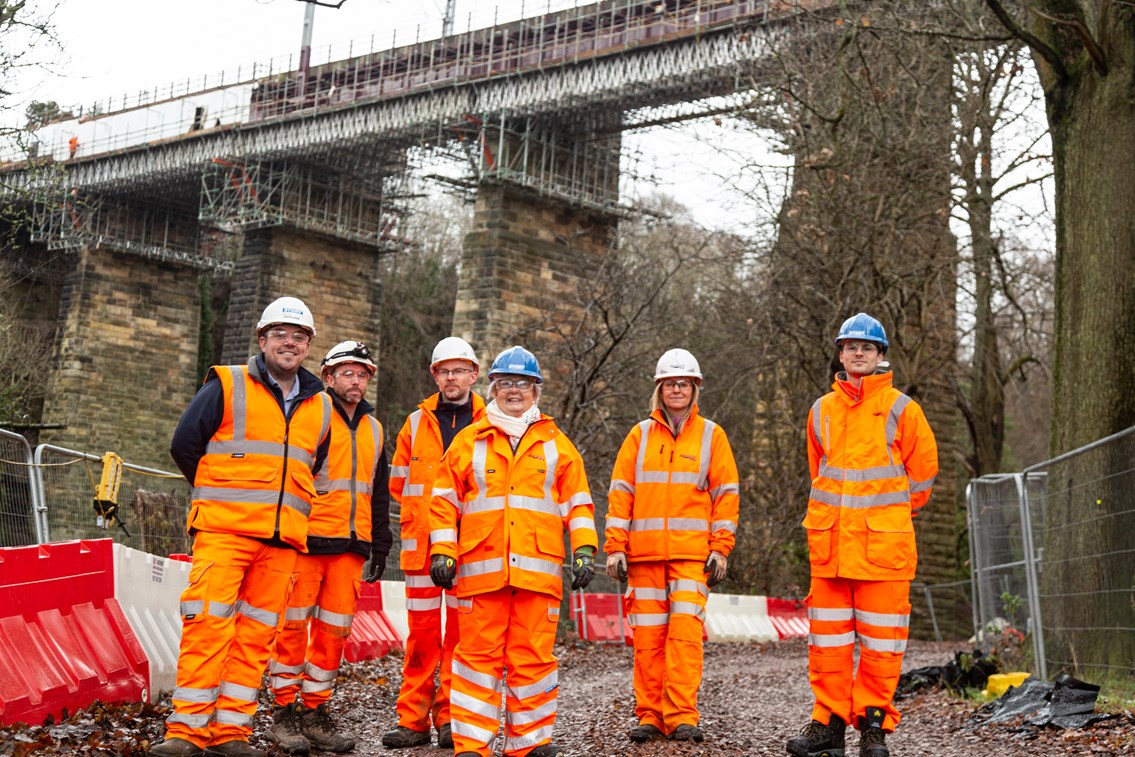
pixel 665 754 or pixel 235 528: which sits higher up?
pixel 235 528

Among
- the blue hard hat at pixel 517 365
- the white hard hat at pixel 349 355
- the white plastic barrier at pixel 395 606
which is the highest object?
the white hard hat at pixel 349 355

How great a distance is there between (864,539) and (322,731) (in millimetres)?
2968

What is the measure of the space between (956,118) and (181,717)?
18.7m

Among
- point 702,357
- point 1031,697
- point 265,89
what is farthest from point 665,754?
point 265,89

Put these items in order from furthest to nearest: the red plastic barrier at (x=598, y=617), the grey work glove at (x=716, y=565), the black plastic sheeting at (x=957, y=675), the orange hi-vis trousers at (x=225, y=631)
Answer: the red plastic barrier at (x=598, y=617) → the black plastic sheeting at (x=957, y=675) → the grey work glove at (x=716, y=565) → the orange hi-vis trousers at (x=225, y=631)

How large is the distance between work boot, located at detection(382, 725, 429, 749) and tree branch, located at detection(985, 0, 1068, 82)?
6769 mm

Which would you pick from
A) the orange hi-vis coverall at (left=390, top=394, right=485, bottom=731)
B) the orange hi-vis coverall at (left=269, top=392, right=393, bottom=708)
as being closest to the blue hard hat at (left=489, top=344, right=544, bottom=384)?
the orange hi-vis coverall at (left=390, top=394, right=485, bottom=731)

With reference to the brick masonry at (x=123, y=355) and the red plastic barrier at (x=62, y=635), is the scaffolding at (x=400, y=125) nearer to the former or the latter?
the brick masonry at (x=123, y=355)

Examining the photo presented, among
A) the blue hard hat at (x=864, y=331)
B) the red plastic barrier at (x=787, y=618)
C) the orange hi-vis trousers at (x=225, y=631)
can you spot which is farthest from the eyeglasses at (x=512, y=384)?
the red plastic barrier at (x=787, y=618)

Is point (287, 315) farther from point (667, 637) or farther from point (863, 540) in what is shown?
point (863, 540)

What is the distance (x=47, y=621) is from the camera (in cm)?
759

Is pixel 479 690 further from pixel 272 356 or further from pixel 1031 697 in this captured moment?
pixel 1031 697

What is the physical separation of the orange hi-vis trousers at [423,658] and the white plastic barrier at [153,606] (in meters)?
1.43

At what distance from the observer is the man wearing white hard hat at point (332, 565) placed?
7699 millimetres
